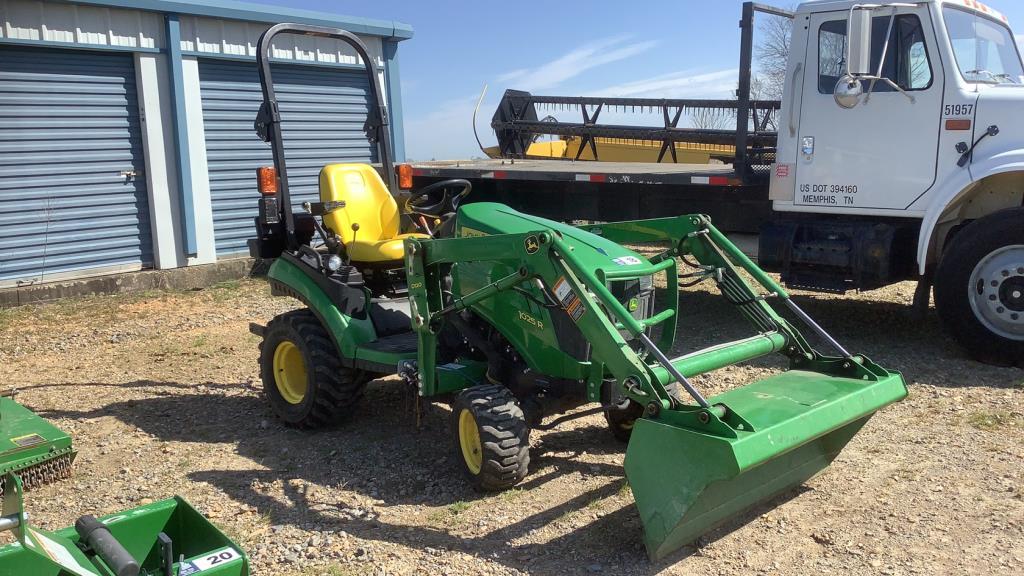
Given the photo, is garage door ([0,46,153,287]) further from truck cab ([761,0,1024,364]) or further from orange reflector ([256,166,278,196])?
truck cab ([761,0,1024,364])

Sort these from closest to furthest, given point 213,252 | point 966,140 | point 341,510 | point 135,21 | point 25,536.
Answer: point 25,536
point 341,510
point 966,140
point 135,21
point 213,252

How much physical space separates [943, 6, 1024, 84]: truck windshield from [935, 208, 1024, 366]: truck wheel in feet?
3.66

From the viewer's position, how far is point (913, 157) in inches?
241

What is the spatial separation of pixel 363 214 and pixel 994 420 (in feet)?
12.2

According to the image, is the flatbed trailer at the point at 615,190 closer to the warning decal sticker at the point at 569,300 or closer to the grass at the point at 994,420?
the grass at the point at 994,420

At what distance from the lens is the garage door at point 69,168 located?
28.6 feet

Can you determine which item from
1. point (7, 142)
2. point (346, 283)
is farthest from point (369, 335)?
point (7, 142)

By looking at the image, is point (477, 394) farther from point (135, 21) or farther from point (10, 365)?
point (135, 21)

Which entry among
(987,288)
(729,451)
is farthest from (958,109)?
(729,451)

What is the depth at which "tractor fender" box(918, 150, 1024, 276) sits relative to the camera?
565 cm

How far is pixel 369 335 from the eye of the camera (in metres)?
4.62

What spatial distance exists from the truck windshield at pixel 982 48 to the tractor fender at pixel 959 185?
2.27 feet

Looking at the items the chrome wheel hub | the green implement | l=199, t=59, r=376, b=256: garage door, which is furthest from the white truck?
l=199, t=59, r=376, b=256: garage door

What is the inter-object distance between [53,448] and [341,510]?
1460 millimetres
